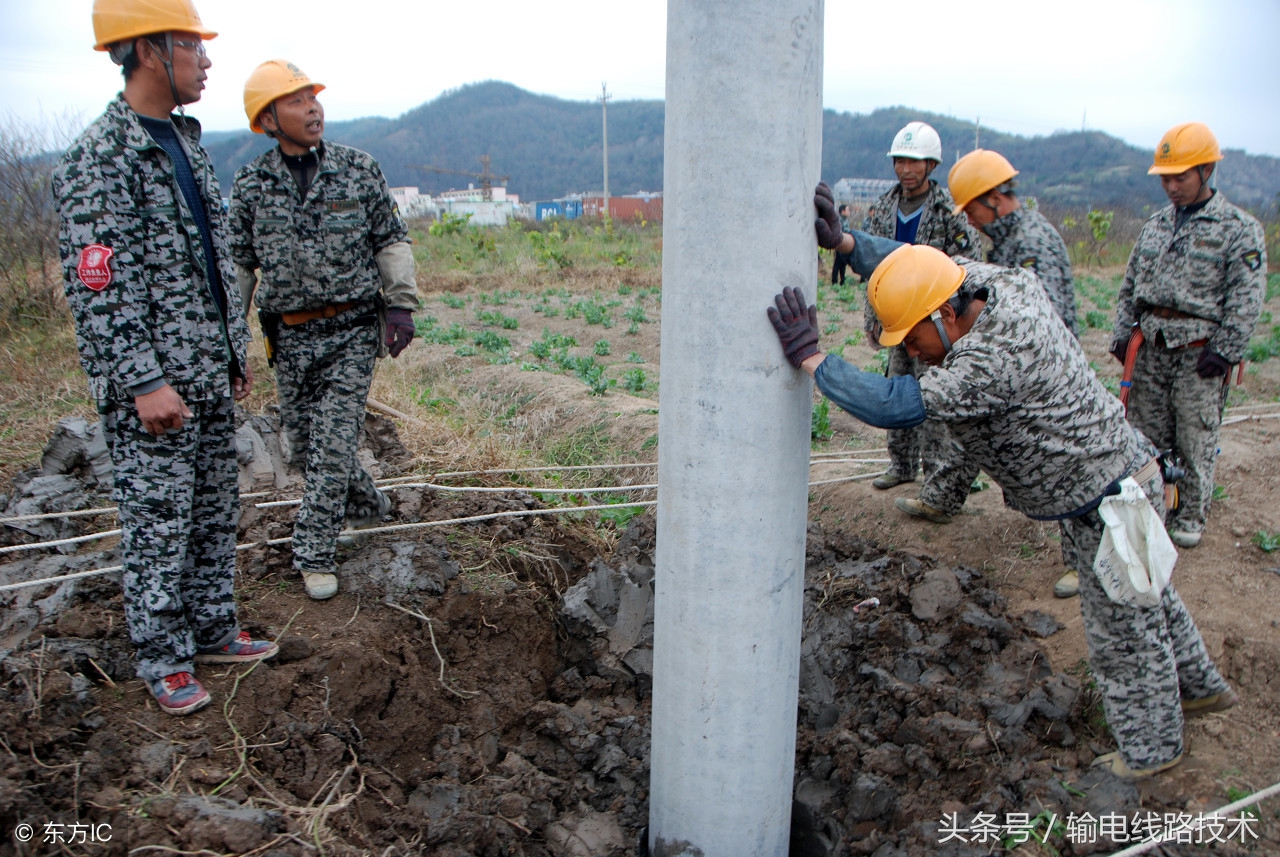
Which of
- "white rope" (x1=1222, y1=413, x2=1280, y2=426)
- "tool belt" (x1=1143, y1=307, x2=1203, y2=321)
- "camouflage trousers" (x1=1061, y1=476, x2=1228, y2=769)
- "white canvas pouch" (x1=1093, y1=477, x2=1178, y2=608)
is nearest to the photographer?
"white canvas pouch" (x1=1093, y1=477, x2=1178, y2=608)

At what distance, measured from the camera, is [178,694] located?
2.73m

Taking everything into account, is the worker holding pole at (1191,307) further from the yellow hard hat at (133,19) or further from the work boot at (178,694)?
the work boot at (178,694)

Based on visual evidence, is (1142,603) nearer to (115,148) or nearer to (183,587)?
(183,587)

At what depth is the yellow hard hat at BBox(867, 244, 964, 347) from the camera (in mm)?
2457

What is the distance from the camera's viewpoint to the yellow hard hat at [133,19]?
252cm

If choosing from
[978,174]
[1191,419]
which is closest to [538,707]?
[978,174]

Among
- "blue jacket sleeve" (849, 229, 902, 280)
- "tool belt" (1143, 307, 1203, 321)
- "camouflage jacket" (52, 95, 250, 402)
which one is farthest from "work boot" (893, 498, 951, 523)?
"camouflage jacket" (52, 95, 250, 402)

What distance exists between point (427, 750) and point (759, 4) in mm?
2668

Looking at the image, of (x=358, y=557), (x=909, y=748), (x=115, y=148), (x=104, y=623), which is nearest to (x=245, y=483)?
(x=358, y=557)

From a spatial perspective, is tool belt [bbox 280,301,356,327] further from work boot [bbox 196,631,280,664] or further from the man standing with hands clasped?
work boot [bbox 196,631,280,664]

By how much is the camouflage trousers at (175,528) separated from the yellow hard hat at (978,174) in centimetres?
340

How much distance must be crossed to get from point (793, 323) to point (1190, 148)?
3.46m

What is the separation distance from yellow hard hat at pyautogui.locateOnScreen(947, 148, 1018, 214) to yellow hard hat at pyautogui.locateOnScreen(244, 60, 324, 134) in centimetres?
289

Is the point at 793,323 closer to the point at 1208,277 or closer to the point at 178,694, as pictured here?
the point at 178,694
